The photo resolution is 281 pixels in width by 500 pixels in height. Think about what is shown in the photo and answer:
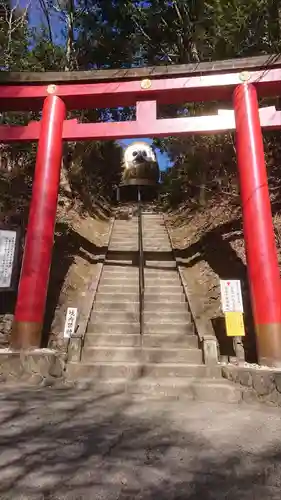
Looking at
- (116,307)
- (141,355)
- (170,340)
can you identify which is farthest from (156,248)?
(141,355)

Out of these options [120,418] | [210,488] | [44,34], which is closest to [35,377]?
[120,418]

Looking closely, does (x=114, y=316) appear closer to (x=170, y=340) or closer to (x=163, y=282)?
(x=170, y=340)

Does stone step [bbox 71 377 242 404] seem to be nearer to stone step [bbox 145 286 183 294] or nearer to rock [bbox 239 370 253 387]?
rock [bbox 239 370 253 387]

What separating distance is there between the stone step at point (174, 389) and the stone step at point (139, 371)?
16 cm

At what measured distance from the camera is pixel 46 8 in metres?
14.1

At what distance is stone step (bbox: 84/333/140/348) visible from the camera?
20.8 ft

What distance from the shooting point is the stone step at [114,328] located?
671cm

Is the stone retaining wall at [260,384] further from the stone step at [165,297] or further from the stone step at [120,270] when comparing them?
the stone step at [120,270]

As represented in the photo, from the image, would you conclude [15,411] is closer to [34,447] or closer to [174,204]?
[34,447]

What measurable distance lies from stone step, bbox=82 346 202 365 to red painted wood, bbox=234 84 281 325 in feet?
4.19

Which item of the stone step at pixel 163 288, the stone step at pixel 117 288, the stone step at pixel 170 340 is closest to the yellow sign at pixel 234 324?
the stone step at pixel 170 340

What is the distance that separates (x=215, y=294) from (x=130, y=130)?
13.0 feet

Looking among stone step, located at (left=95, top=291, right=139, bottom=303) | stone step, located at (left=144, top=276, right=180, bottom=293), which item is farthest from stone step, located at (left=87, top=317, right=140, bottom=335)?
stone step, located at (left=144, top=276, right=180, bottom=293)

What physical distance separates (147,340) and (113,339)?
626 millimetres
